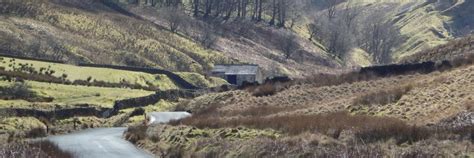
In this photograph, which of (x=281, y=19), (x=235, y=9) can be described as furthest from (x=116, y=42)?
(x=235, y=9)

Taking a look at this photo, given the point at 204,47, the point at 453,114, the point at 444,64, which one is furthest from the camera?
the point at 204,47

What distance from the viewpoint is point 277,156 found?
89.2ft

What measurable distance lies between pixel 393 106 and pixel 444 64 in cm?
1401

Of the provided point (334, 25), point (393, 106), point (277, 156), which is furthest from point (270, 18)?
point (277, 156)

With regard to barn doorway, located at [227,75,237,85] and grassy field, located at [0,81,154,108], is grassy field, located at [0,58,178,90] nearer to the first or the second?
grassy field, located at [0,81,154,108]

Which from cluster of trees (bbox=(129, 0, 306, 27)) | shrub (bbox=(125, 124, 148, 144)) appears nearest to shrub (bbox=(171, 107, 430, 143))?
shrub (bbox=(125, 124, 148, 144))

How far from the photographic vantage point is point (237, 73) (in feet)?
385

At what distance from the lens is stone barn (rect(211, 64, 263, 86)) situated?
11485 centimetres

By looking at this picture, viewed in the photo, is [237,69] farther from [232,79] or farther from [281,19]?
[281,19]

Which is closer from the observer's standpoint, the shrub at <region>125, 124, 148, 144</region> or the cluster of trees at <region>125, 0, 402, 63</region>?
the shrub at <region>125, 124, 148, 144</region>

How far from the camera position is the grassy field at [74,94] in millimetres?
68188

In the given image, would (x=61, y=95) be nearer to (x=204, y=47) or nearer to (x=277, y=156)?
(x=277, y=156)

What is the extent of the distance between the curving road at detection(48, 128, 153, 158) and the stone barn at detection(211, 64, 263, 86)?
215 feet

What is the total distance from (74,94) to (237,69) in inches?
1903
